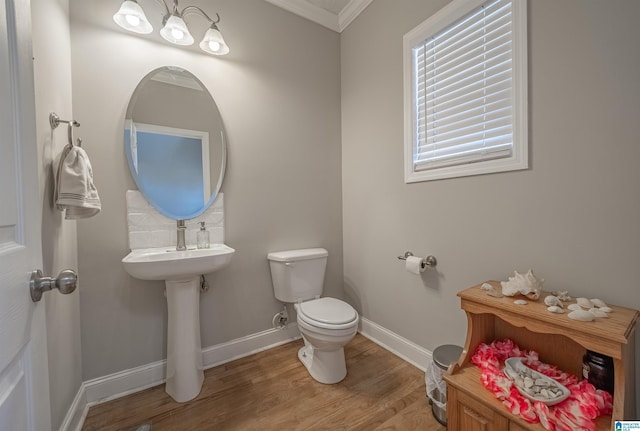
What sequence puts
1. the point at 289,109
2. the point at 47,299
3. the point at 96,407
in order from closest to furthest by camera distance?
the point at 47,299, the point at 96,407, the point at 289,109

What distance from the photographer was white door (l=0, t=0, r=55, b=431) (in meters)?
0.48

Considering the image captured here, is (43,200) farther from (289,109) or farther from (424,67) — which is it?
(424,67)

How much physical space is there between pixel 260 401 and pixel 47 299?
44.9 inches

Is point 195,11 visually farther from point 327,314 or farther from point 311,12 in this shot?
point 327,314

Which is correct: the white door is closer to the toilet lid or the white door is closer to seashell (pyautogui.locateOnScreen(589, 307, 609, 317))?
the toilet lid

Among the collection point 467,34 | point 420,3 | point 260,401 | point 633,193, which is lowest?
point 260,401

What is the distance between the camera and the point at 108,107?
4.93 feet

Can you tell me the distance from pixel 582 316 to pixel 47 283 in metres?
1.54

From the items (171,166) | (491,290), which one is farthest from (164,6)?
(491,290)

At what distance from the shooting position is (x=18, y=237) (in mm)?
535

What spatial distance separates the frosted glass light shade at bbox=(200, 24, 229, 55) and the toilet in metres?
1.44

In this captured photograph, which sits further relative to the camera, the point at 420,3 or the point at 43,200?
the point at 420,3

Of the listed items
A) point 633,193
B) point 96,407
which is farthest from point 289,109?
point 96,407

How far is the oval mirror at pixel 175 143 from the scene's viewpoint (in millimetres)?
1596
